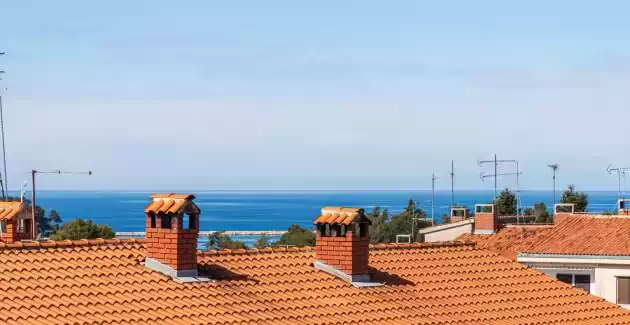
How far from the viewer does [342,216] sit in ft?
86.4

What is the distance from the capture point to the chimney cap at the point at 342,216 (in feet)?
85.8

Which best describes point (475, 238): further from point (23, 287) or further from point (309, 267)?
point (23, 287)

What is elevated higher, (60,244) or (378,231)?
(60,244)

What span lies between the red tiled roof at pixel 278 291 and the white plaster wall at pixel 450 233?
2753 centimetres

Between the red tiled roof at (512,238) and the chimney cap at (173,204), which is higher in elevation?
the chimney cap at (173,204)

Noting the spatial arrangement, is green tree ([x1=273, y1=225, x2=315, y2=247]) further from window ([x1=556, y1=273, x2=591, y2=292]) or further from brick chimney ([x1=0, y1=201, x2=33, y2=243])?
brick chimney ([x1=0, y1=201, x2=33, y2=243])

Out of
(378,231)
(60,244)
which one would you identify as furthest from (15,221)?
(378,231)

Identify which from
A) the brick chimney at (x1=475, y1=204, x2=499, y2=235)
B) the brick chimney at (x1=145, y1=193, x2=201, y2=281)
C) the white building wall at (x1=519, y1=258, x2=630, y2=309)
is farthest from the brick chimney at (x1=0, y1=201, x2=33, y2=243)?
the brick chimney at (x1=475, y1=204, x2=499, y2=235)

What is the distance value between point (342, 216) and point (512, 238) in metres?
28.7

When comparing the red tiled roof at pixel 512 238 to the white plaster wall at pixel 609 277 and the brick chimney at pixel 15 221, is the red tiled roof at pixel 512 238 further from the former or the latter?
the brick chimney at pixel 15 221

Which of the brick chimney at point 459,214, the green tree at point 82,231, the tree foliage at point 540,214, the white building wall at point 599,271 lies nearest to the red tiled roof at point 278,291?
the white building wall at point 599,271

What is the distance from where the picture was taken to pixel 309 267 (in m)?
26.5

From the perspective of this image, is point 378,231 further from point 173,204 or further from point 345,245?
point 173,204

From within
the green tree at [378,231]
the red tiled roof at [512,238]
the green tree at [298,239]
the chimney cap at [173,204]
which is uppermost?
the chimney cap at [173,204]
